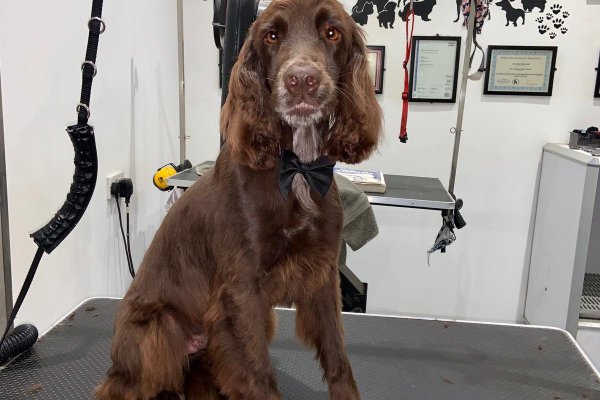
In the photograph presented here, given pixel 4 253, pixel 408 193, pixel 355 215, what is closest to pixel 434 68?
pixel 408 193

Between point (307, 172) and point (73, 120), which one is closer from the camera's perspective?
point (307, 172)

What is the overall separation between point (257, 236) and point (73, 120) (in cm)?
121

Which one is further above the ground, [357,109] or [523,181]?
[357,109]

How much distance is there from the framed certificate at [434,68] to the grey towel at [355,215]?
1035 mm

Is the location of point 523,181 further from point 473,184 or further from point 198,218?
point 198,218

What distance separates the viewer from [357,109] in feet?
2.92

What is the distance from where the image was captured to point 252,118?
89cm

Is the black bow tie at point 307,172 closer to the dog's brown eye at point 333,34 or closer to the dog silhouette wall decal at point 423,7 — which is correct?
the dog's brown eye at point 333,34

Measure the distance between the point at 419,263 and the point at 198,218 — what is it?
2063 millimetres

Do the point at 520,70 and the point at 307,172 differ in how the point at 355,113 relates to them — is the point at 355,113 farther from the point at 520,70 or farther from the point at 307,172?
the point at 520,70

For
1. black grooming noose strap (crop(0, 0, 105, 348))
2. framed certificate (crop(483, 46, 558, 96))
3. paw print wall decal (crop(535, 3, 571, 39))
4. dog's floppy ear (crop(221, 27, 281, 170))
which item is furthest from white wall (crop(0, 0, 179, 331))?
paw print wall decal (crop(535, 3, 571, 39))

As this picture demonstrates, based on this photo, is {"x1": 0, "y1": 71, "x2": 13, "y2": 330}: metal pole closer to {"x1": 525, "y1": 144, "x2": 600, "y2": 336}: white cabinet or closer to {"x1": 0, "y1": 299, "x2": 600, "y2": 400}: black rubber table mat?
{"x1": 0, "y1": 299, "x2": 600, "y2": 400}: black rubber table mat

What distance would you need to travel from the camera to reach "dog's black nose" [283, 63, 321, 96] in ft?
2.53

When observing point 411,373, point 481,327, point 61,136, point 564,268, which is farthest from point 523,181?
point 61,136
